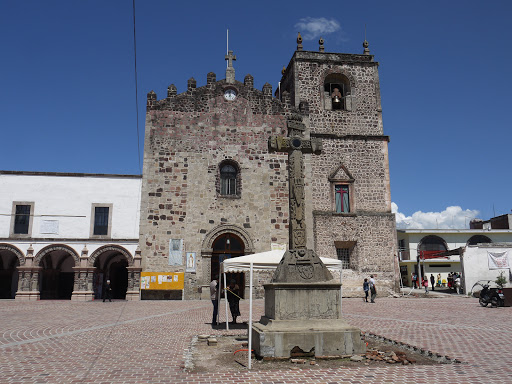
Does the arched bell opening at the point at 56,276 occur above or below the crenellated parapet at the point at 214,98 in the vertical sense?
below

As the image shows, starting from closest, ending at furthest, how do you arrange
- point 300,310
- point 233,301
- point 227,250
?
point 300,310 → point 233,301 → point 227,250

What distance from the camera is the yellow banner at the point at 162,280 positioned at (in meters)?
21.6

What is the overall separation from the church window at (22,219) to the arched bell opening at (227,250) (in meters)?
10.1

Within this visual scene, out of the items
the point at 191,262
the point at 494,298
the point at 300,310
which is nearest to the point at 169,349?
the point at 300,310

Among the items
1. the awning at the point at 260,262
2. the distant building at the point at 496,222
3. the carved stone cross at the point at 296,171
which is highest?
the distant building at the point at 496,222

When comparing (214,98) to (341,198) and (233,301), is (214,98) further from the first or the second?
(233,301)

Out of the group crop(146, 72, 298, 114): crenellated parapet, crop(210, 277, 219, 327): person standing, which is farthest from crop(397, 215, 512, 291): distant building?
crop(210, 277, 219, 327): person standing

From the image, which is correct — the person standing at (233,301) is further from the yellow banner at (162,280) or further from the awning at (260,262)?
the yellow banner at (162,280)

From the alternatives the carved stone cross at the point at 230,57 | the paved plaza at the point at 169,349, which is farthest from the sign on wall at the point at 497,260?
the carved stone cross at the point at 230,57

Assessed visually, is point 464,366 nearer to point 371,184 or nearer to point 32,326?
point 32,326

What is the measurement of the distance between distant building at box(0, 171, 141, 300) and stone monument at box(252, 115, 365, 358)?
15133 mm

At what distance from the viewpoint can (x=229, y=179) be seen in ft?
77.8

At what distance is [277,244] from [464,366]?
53.8ft

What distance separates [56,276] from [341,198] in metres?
17.7
